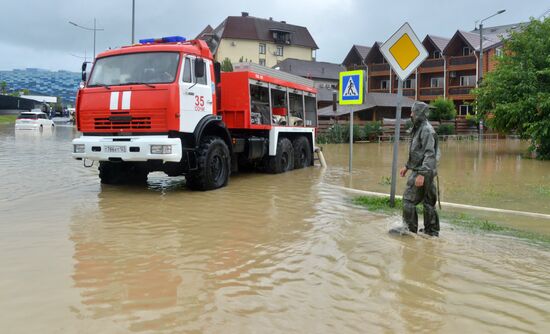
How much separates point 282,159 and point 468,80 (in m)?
43.4

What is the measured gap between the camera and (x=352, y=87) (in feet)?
44.5

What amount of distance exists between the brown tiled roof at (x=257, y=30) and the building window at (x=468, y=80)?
30754 millimetres

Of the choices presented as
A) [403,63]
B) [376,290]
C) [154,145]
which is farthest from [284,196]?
[376,290]

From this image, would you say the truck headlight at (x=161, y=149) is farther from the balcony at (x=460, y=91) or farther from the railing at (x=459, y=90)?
the railing at (x=459, y=90)

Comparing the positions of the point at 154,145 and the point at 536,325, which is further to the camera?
the point at 154,145

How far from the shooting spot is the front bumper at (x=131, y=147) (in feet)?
28.2

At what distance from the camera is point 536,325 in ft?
11.8

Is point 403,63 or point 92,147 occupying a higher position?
point 403,63

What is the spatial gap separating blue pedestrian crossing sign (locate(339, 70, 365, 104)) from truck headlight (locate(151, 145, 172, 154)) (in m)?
6.29

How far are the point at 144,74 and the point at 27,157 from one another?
882 cm

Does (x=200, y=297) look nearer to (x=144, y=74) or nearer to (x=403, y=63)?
(x=403, y=63)

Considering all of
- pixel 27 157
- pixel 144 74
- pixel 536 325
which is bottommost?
pixel 536 325

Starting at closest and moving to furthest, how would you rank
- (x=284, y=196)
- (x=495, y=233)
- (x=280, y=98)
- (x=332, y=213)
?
(x=495, y=233) → (x=332, y=213) → (x=284, y=196) → (x=280, y=98)

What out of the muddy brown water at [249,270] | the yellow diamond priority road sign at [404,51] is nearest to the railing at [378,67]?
the muddy brown water at [249,270]
